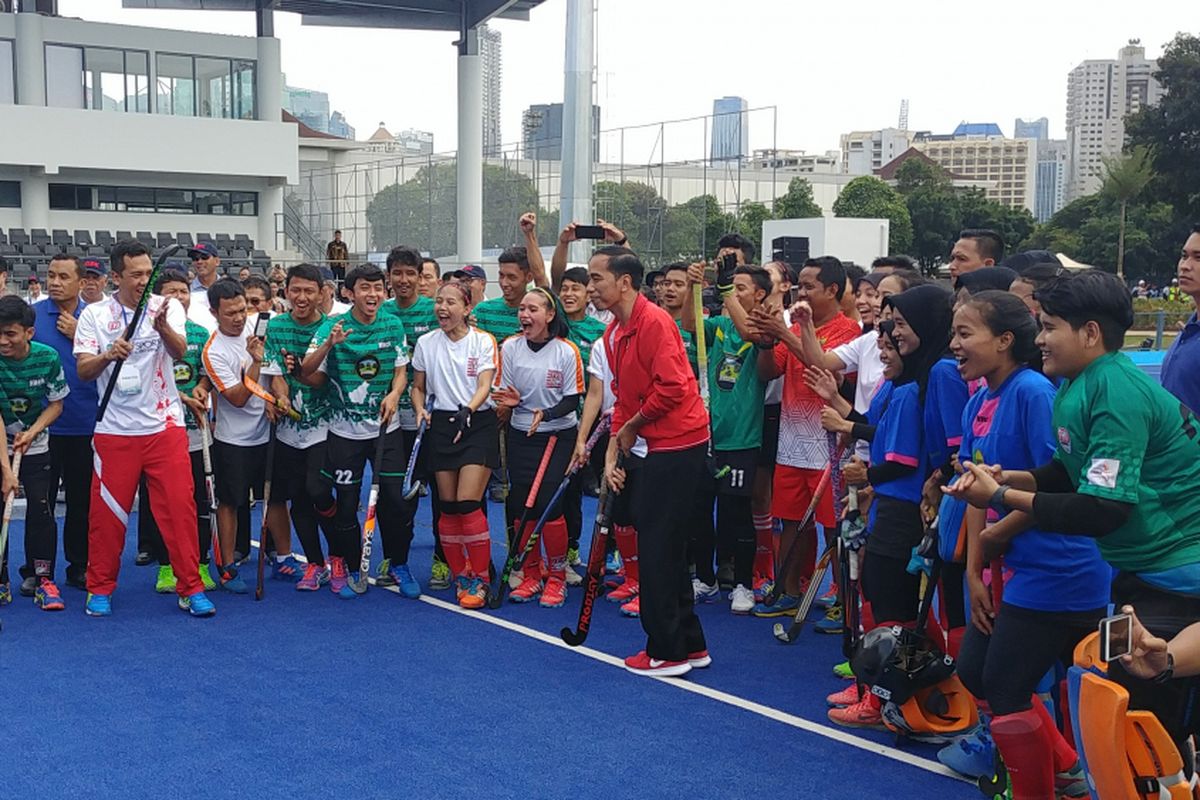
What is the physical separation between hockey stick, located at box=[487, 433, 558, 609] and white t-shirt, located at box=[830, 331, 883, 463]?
71.0 inches

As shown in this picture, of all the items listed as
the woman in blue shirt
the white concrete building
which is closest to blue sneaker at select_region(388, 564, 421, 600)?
the woman in blue shirt

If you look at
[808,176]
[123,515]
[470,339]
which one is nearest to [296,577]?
[123,515]

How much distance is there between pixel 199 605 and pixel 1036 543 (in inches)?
182

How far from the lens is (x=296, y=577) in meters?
7.41

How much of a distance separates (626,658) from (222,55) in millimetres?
29059

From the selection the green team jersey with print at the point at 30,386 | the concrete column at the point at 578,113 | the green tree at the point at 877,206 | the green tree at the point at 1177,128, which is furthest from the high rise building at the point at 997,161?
the green team jersey with print at the point at 30,386

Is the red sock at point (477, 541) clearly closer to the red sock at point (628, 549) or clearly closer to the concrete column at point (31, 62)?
the red sock at point (628, 549)

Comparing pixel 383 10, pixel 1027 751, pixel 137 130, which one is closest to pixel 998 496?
pixel 1027 751

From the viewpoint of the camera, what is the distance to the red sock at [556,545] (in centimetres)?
692

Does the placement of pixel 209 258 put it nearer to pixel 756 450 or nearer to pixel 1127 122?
pixel 756 450

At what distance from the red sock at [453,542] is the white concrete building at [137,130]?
2617 cm

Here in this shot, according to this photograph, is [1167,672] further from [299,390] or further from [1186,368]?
[299,390]

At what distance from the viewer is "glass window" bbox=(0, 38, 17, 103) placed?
2878cm

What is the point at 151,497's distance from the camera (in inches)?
253
